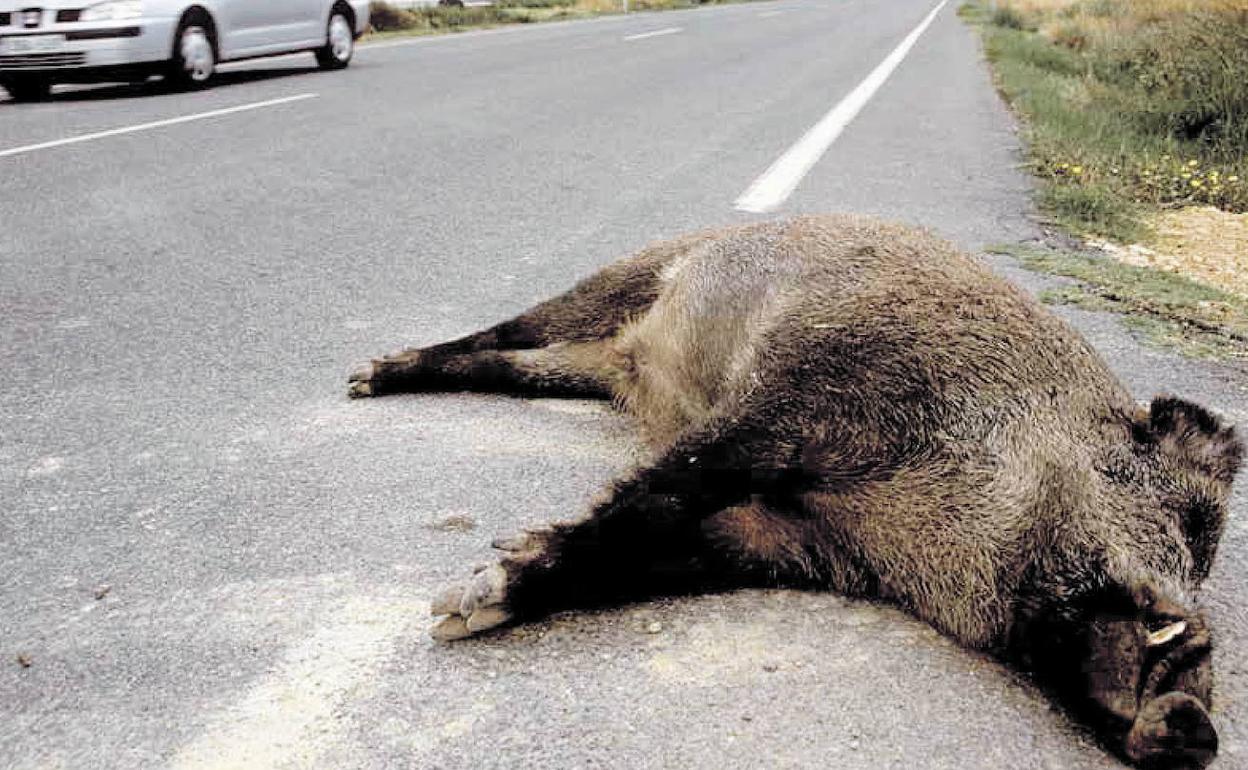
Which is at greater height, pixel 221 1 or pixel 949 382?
pixel 221 1

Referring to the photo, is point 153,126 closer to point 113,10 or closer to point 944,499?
point 113,10

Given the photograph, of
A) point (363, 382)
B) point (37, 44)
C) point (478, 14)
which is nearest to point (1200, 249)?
point (363, 382)

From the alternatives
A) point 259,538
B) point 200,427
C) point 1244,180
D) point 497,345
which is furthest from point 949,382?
point 1244,180

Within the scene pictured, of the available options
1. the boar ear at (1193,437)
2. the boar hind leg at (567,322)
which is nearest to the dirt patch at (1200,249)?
the boar hind leg at (567,322)

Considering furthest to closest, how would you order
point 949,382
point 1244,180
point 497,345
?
point 1244,180 → point 497,345 → point 949,382

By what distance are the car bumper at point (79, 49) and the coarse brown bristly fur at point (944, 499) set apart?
9968 millimetres

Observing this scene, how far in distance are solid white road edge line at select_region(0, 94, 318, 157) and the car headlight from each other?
1.51 m

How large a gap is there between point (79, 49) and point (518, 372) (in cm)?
900

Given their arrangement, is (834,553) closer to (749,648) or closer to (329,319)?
(749,648)

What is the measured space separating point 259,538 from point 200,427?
871 mm

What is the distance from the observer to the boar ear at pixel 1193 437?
8.37ft

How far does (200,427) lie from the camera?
12.0 ft

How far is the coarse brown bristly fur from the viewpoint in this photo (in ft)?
7.37

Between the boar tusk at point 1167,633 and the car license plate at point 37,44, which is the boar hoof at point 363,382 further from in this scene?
the car license plate at point 37,44
